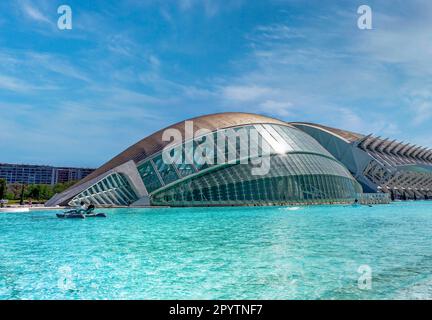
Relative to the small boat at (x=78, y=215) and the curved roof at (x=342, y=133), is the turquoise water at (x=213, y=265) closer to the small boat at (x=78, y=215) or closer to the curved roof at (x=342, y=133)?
the small boat at (x=78, y=215)

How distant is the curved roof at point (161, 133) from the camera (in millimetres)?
48125

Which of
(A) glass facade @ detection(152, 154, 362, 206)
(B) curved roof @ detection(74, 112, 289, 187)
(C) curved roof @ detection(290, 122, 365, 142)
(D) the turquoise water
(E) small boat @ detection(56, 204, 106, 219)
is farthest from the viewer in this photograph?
(C) curved roof @ detection(290, 122, 365, 142)

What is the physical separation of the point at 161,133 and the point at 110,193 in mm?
12350

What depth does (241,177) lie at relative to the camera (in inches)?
1800

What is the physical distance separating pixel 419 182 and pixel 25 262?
112 m

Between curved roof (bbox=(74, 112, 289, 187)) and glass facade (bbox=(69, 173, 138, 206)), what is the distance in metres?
2.87

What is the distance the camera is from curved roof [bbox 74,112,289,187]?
48.1m

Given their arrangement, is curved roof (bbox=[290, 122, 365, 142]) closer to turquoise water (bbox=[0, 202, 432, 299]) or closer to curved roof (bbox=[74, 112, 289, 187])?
curved roof (bbox=[74, 112, 289, 187])

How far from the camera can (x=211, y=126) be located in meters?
51.1

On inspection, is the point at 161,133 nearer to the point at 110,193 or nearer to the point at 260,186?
the point at 110,193

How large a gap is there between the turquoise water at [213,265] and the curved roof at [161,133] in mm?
29328

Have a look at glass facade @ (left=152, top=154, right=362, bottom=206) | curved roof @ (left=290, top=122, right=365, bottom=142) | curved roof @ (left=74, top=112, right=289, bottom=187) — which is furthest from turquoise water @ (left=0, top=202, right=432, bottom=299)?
curved roof @ (left=290, top=122, right=365, bottom=142)
